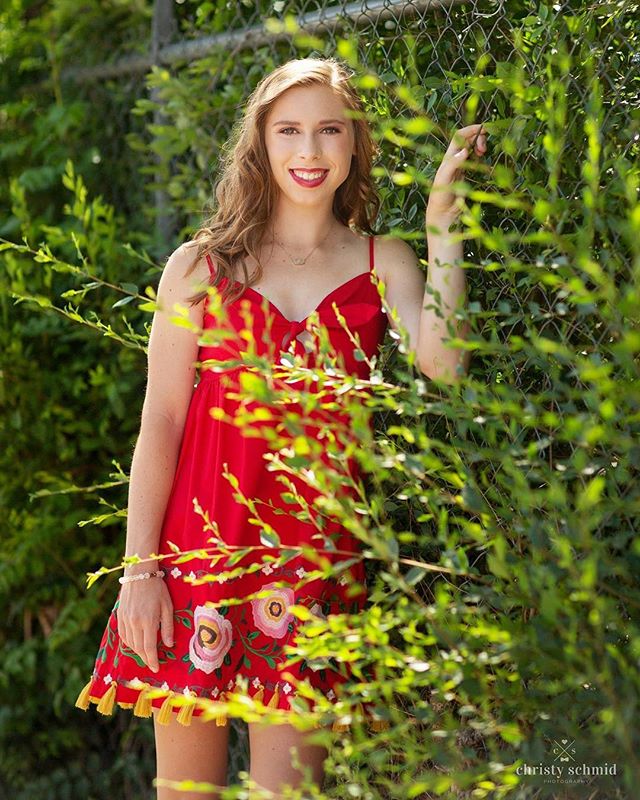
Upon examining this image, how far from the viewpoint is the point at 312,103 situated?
2021 millimetres

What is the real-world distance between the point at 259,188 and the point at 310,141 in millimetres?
174

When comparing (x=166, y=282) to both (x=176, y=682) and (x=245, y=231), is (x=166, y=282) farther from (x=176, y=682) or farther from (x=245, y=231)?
(x=176, y=682)

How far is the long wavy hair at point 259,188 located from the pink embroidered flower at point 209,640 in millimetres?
580

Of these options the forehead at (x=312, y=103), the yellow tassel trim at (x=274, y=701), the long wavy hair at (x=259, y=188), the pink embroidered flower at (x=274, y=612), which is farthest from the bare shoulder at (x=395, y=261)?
the yellow tassel trim at (x=274, y=701)

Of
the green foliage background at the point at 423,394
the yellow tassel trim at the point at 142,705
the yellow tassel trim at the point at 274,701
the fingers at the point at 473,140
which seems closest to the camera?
the green foliage background at the point at 423,394

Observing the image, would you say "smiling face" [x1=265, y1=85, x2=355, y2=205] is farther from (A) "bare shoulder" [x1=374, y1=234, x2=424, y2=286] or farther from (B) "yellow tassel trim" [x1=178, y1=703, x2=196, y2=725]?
(B) "yellow tassel trim" [x1=178, y1=703, x2=196, y2=725]

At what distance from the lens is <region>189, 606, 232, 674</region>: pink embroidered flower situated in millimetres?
2010

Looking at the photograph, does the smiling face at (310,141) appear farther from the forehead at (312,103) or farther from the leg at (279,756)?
the leg at (279,756)

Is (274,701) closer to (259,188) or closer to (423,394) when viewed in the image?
(423,394)

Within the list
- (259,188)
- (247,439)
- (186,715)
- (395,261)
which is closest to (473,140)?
(395,261)

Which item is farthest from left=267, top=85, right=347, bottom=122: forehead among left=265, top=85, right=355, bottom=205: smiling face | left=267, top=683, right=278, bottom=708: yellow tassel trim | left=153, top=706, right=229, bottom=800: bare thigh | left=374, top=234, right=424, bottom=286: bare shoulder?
left=153, top=706, right=229, bottom=800: bare thigh

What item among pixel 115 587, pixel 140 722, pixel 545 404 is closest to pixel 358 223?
pixel 545 404

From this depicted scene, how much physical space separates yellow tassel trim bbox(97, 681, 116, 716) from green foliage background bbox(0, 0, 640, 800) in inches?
13.9

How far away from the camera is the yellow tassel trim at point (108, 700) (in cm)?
210
